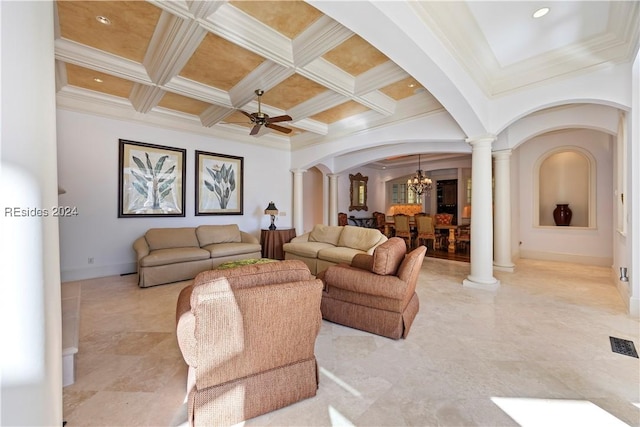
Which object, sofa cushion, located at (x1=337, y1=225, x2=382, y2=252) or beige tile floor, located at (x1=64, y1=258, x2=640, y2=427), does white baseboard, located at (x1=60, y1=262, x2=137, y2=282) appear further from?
sofa cushion, located at (x1=337, y1=225, x2=382, y2=252)

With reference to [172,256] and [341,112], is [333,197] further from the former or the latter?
[172,256]

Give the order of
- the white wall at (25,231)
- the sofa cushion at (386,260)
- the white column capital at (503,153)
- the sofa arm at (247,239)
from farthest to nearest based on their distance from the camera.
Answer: the sofa arm at (247,239) < the white column capital at (503,153) < the sofa cushion at (386,260) < the white wall at (25,231)

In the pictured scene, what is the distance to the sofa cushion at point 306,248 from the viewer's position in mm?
4570

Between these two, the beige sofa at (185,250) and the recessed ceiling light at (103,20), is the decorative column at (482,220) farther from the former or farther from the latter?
the recessed ceiling light at (103,20)

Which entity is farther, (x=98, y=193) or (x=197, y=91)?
(x=98, y=193)

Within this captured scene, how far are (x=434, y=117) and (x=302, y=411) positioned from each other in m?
4.41

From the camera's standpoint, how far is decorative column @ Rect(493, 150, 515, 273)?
4.88m

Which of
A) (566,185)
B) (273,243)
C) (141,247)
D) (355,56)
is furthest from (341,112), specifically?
(566,185)

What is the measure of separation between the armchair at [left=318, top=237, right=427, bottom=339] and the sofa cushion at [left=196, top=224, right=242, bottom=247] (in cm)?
311

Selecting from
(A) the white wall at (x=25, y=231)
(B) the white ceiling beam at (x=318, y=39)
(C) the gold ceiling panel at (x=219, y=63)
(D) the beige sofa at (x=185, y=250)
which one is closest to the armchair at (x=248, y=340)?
(A) the white wall at (x=25, y=231)

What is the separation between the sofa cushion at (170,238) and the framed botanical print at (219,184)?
28.5 inches

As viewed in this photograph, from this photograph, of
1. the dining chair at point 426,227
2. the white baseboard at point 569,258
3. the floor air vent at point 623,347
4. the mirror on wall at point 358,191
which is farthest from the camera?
the mirror on wall at point 358,191

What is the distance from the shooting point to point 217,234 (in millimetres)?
5109

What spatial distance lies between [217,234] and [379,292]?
374 cm
